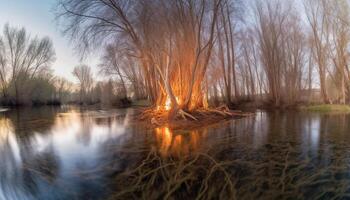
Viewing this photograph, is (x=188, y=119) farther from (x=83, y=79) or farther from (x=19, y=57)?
(x=83, y=79)

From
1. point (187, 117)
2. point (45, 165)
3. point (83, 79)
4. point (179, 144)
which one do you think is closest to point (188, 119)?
→ point (187, 117)

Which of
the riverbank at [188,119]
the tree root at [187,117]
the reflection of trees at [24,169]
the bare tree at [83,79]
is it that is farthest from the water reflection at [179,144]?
the bare tree at [83,79]

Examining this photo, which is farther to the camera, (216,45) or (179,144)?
(216,45)

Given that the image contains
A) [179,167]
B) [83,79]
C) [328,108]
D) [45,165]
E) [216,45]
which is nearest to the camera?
[179,167]

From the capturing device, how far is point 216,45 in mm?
18281

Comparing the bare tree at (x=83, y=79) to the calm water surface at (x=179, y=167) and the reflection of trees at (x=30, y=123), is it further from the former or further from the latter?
the calm water surface at (x=179, y=167)

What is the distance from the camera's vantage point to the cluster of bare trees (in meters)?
9.55

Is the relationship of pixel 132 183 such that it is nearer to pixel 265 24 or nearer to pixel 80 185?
pixel 80 185

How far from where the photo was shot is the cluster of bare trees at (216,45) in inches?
376

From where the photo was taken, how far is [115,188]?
3.11 m

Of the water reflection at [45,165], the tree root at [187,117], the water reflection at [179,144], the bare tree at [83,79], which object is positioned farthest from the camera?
the bare tree at [83,79]

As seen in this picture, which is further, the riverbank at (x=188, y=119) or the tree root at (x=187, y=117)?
the tree root at (x=187, y=117)

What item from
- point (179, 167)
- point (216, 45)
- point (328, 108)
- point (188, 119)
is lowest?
point (179, 167)

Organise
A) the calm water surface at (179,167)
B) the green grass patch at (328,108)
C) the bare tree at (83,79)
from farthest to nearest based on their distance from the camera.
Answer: the bare tree at (83,79) < the green grass patch at (328,108) < the calm water surface at (179,167)
